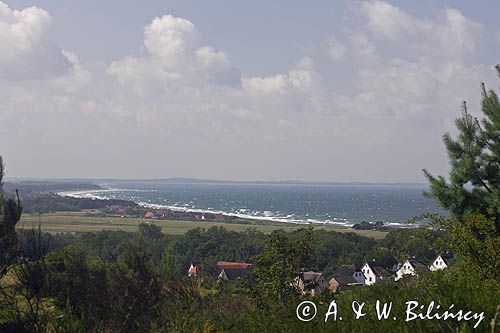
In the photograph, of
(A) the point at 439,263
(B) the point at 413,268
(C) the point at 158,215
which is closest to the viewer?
(B) the point at 413,268

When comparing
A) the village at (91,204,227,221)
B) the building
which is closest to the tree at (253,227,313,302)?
the building

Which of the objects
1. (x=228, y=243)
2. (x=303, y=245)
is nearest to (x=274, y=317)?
(x=303, y=245)

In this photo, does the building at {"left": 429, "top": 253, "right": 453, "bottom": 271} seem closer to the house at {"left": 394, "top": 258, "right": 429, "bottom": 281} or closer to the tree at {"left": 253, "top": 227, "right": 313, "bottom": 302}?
the house at {"left": 394, "top": 258, "right": 429, "bottom": 281}

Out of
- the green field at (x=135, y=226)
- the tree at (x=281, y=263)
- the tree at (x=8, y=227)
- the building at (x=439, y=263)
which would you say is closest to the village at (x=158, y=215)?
the green field at (x=135, y=226)

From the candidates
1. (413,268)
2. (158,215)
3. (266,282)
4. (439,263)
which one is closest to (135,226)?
(158,215)

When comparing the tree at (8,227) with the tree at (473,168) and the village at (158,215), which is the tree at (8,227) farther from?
the village at (158,215)

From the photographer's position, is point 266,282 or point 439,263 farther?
point 439,263

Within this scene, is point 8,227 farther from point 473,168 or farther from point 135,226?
point 135,226
